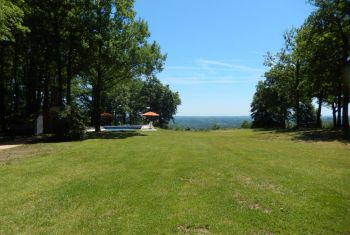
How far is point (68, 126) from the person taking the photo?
23.2m

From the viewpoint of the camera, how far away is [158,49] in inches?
1283

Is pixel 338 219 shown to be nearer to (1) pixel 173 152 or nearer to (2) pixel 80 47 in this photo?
(1) pixel 173 152

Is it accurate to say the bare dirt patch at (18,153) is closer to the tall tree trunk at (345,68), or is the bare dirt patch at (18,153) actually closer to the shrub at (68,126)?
the shrub at (68,126)

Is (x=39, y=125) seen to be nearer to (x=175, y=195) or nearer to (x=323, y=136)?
(x=323, y=136)

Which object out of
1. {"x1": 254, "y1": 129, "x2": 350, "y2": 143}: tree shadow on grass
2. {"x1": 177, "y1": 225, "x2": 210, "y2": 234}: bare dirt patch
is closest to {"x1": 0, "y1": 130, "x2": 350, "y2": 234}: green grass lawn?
{"x1": 177, "y1": 225, "x2": 210, "y2": 234}: bare dirt patch

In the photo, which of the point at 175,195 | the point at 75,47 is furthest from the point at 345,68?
the point at 175,195

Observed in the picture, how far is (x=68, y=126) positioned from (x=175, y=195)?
16283 millimetres

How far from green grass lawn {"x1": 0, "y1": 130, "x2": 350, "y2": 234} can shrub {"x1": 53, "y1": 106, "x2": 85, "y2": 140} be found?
8878mm

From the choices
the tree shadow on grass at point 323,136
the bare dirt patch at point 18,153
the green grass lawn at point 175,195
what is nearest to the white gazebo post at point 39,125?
the bare dirt patch at point 18,153

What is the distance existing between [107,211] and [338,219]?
435cm

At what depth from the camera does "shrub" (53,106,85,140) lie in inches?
911

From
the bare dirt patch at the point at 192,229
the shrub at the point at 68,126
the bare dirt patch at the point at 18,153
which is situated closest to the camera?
the bare dirt patch at the point at 192,229

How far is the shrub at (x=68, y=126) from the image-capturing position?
23.1 m

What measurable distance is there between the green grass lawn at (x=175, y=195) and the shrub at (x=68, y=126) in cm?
888
